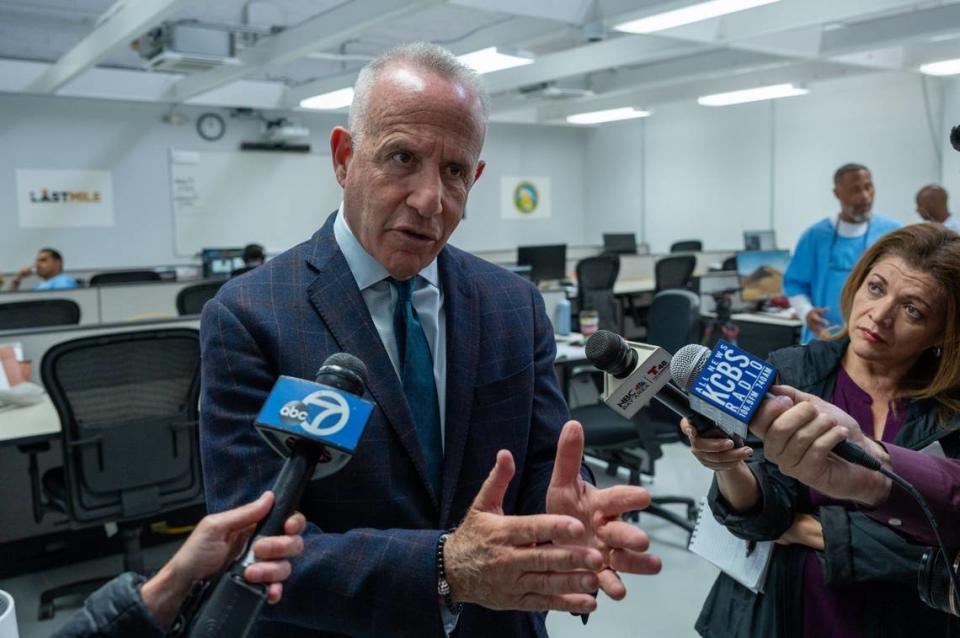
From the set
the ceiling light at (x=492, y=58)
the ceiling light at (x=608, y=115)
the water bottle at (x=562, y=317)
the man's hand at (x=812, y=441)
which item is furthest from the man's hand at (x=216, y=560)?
the ceiling light at (x=608, y=115)

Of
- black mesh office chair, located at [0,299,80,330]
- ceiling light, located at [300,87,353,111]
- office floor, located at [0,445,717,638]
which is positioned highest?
ceiling light, located at [300,87,353,111]

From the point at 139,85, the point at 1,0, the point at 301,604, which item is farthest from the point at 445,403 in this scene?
the point at 139,85

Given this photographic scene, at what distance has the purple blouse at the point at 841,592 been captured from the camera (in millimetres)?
1389

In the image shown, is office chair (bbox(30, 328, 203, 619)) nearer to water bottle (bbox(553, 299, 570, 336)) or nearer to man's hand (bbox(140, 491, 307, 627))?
man's hand (bbox(140, 491, 307, 627))

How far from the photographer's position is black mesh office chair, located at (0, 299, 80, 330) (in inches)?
159

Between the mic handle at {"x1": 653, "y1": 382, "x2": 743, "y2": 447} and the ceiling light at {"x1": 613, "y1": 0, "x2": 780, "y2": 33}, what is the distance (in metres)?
3.95

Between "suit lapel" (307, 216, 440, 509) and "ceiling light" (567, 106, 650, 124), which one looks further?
"ceiling light" (567, 106, 650, 124)

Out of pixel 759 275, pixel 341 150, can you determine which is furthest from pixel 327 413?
pixel 759 275

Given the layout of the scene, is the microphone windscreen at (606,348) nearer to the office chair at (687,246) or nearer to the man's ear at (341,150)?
the man's ear at (341,150)

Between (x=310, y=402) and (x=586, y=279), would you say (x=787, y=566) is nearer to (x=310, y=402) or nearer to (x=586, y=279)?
(x=310, y=402)

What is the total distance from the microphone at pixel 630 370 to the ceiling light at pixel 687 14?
159 inches

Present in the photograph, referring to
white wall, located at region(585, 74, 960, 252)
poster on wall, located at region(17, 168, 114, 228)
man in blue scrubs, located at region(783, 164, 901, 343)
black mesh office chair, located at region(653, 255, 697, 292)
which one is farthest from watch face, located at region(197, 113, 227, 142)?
man in blue scrubs, located at region(783, 164, 901, 343)

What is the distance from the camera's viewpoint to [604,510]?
896mm

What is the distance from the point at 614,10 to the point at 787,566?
14.2ft
